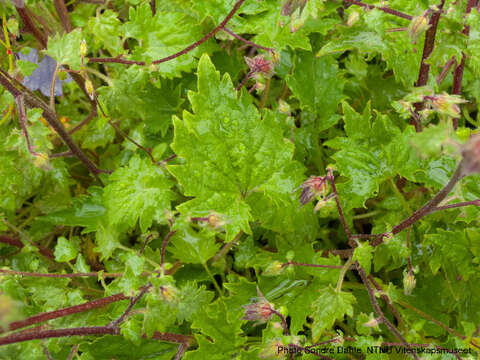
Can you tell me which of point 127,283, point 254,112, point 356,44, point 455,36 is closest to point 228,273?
point 127,283

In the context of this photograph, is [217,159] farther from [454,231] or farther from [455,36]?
[454,231]

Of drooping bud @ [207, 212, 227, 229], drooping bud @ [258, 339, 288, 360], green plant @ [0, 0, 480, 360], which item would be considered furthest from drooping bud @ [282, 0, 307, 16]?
drooping bud @ [258, 339, 288, 360]

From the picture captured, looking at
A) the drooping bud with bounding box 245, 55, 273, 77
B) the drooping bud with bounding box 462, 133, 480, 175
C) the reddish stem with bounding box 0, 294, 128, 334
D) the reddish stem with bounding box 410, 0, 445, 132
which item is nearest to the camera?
the drooping bud with bounding box 462, 133, 480, 175

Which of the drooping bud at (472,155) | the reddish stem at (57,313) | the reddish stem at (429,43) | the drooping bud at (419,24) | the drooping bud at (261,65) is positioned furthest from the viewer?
the drooping bud at (261,65)

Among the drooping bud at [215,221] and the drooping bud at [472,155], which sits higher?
the drooping bud at [472,155]

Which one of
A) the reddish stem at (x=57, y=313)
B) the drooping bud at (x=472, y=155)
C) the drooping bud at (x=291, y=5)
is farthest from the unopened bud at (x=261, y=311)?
the drooping bud at (x=291, y=5)

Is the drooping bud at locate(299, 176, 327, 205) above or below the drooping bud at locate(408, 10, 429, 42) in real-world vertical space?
below

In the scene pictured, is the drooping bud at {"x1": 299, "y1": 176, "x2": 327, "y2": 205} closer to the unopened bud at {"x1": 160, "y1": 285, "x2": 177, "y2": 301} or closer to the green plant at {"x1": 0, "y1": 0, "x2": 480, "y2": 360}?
the green plant at {"x1": 0, "y1": 0, "x2": 480, "y2": 360}

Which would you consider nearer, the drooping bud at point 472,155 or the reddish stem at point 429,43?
the drooping bud at point 472,155

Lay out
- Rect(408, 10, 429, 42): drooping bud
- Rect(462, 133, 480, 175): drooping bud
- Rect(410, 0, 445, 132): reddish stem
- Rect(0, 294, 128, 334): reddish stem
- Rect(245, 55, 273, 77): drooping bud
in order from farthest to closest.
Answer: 1. Rect(245, 55, 273, 77): drooping bud
2. Rect(410, 0, 445, 132): reddish stem
3. Rect(408, 10, 429, 42): drooping bud
4. Rect(0, 294, 128, 334): reddish stem
5. Rect(462, 133, 480, 175): drooping bud

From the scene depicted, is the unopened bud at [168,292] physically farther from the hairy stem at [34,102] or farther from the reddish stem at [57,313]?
the hairy stem at [34,102]

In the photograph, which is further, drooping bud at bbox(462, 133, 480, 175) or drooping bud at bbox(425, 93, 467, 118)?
drooping bud at bbox(425, 93, 467, 118)
